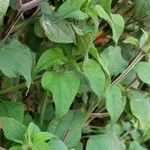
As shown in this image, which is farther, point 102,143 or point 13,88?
point 102,143

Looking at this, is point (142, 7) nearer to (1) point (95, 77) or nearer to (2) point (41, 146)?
(1) point (95, 77)

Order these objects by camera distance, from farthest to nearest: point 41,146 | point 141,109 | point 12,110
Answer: point 141,109 < point 12,110 < point 41,146

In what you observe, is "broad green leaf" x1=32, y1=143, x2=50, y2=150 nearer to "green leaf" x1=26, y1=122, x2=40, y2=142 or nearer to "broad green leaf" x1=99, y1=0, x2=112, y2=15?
"green leaf" x1=26, y1=122, x2=40, y2=142

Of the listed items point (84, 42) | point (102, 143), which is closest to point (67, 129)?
point (102, 143)

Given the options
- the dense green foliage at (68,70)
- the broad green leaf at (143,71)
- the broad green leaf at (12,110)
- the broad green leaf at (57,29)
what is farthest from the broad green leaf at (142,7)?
the broad green leaf at (12,110)

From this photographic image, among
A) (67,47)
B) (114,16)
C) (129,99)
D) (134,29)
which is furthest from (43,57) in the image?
(134,29)
